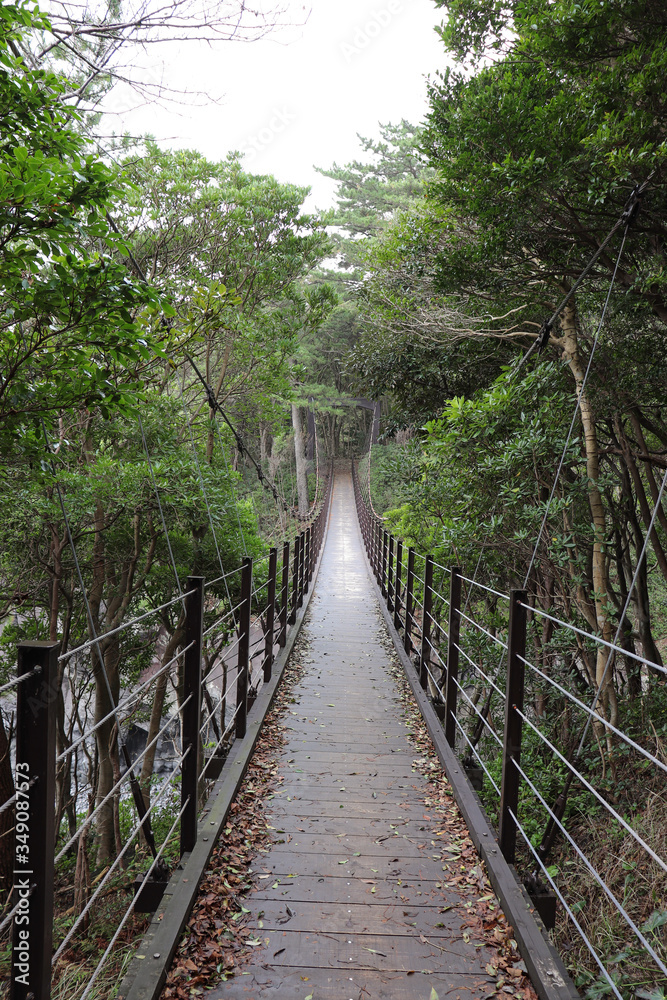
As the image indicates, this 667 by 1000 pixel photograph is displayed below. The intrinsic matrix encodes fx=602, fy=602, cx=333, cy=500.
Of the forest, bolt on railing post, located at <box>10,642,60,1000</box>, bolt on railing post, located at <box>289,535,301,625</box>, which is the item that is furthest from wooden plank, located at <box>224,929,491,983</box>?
bolt on railing post, located at <box>289,535,301,625</box>

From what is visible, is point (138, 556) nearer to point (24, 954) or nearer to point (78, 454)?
point (78, 454)

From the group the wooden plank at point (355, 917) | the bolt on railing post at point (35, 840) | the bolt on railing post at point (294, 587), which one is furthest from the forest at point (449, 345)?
the bolt on railing post at point (294, 587)

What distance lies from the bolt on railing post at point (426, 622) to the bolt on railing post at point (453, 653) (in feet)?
2.18

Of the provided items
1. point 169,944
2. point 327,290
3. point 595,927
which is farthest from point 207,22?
point 327,290

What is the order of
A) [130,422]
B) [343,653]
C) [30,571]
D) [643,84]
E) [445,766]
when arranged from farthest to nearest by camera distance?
[30,571] → [130,422] → [343,653] → [445,766] → [643,84]

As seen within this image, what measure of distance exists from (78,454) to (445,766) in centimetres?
517

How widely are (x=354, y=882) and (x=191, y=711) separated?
3.10ft

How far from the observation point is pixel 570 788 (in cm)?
447

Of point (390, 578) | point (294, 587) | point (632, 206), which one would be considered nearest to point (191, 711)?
point (632, 206)

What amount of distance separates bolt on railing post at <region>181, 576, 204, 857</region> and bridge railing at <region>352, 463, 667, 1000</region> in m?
1.18

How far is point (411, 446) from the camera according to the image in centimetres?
881

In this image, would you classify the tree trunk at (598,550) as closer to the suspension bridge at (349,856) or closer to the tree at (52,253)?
the suspension bridge at (349,856)

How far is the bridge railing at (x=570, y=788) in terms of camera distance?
7.51 ft

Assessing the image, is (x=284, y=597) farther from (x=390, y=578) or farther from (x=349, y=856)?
(x=349, y=856)
